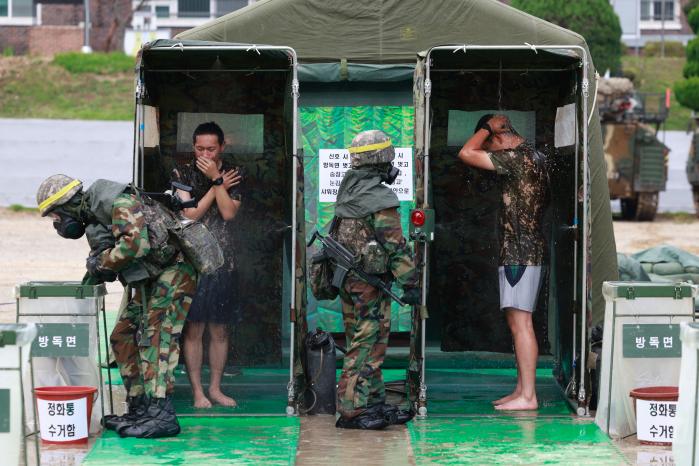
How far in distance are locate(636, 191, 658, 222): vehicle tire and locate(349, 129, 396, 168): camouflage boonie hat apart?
1785cm

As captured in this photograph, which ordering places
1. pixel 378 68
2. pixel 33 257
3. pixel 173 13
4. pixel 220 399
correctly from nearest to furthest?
pixel 220 399, pixel 378 68, pixel 33 257, pixel 173 13

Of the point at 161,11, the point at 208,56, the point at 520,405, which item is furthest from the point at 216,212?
the point at 161,11

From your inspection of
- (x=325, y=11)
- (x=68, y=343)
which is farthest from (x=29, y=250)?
(x=68, y=343)

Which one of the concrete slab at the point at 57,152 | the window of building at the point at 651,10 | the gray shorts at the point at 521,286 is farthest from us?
the window of building at the point at 651,10

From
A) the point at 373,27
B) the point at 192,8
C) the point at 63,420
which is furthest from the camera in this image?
the point at 192,8

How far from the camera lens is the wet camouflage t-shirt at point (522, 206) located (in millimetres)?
8328

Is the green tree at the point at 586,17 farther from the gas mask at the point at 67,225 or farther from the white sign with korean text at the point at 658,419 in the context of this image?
the gas mask at the point at 67,225

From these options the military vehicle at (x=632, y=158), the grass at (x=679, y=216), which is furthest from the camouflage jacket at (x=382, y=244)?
the grass at (x=679, y=216)

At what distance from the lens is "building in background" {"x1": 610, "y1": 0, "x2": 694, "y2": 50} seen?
55281mm

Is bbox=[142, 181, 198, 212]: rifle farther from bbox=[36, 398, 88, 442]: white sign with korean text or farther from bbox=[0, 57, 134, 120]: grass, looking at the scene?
bbox=[0, 57, 134, 120]: grass

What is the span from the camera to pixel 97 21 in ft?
160

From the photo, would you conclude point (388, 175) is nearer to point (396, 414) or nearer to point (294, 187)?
point (294, 187)

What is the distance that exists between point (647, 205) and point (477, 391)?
1674 centimetres

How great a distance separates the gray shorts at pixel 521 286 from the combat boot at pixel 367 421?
110 centimetres
